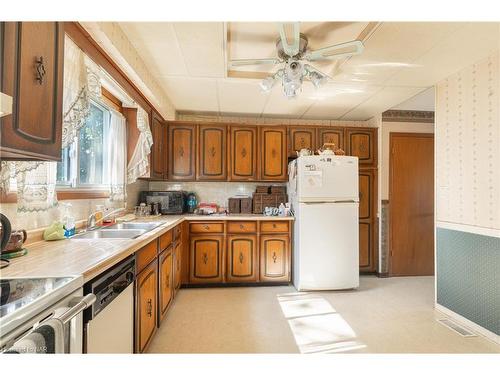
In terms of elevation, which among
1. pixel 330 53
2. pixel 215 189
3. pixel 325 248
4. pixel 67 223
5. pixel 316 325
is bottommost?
pixel 316 325

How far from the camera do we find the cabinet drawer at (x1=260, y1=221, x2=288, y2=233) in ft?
10.2

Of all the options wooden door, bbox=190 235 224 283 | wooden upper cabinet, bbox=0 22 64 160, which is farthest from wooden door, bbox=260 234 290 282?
wooden upper cabinet, bbox=0 22 64 160

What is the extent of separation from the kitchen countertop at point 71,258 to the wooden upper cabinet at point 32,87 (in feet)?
1.45

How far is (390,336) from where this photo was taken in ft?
6.59

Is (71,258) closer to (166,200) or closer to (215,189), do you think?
(166,200)

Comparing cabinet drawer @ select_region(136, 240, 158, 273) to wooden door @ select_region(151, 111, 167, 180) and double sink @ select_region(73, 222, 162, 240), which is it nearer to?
double sink @ select_region(73, 222, 162, 240)

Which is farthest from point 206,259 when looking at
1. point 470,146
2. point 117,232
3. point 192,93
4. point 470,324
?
point 470,146

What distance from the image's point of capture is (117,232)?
1.98m

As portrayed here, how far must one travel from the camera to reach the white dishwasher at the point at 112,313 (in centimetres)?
100

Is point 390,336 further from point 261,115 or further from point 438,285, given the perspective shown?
point 261,115

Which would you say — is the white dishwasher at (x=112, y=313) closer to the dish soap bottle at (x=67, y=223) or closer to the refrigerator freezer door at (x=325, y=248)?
the dish soap bottle at (x=67, y=223)

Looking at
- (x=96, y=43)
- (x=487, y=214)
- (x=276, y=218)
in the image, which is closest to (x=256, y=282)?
(x=276, y=218)

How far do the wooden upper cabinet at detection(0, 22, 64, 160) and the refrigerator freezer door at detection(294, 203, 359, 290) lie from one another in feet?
7.92

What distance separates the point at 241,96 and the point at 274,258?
2.03 metres
